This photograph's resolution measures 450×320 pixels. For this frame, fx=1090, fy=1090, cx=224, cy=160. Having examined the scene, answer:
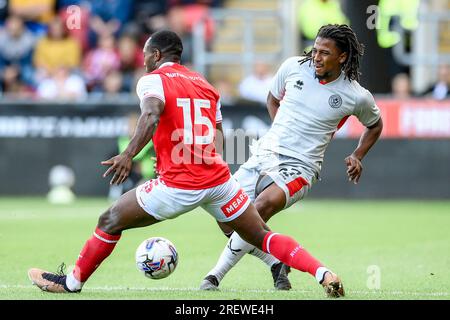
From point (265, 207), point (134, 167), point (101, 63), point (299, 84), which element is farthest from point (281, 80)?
point (101, 63)

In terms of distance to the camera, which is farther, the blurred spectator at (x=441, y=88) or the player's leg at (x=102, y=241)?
the blurred spectator at (x=441, y=88)

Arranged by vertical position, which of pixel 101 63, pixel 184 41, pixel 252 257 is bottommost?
pixel 252 257

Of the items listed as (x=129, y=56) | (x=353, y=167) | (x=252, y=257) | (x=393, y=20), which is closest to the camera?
(x=353, y=167)

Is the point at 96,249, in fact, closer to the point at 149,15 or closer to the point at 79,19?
the point at 79,19

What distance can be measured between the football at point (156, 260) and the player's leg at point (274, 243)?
614mm

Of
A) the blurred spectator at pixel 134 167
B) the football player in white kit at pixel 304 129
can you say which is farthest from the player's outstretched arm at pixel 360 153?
the blurred spectator at pixel 134 167

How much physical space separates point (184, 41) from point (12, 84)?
3322mm

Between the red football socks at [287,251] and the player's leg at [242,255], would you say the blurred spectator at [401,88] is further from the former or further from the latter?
the red football socks at [287,251]

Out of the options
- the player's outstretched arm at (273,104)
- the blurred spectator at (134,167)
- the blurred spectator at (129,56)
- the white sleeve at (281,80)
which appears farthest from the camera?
the blurred spectator at (129,56)

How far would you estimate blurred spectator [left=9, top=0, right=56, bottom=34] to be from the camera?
2130 cm

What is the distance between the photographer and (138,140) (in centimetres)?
761

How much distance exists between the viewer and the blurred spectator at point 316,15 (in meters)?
20.0

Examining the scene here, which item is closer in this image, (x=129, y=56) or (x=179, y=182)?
(x=179, y=182)

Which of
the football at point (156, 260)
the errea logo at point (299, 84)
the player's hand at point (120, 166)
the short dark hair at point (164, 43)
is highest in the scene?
the short dark hair at point (164, 43)
